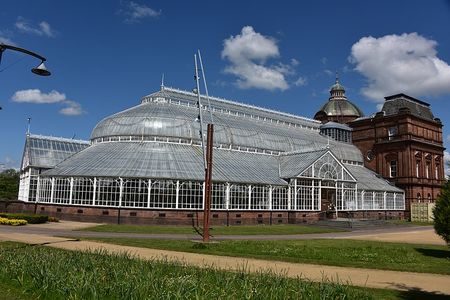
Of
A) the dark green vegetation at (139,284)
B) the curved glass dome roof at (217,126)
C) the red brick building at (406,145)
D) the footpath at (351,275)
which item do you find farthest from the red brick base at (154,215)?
the red brick building at (406,145)

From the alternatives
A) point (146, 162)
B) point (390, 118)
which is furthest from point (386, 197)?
point (146, 162)

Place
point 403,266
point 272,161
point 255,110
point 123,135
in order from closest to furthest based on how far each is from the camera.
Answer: point 403,266
point 123,135
point 272,161
point 255,110

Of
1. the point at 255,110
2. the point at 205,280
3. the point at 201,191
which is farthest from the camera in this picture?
the point at 255,110

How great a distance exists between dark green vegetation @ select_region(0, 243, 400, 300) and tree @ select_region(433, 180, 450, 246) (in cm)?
1115

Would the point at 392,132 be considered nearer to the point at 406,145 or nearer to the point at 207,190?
the point at 406,145

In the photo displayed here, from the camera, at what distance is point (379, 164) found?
75.1m

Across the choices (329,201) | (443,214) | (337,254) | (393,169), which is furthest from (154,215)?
(393,169)

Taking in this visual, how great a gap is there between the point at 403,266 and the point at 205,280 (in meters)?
11.0

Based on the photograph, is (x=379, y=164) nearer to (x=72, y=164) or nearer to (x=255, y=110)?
(x=255, y=110)

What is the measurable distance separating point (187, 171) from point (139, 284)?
33.6m

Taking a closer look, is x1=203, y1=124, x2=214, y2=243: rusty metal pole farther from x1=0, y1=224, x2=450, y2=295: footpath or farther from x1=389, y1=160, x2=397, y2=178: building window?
x1=389, y1=160, x2=397, y2=178: building window

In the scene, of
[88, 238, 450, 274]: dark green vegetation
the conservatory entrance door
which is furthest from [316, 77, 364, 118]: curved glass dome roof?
[88, 238, 450, 274]: dark green vegetation

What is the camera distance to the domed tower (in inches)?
3386

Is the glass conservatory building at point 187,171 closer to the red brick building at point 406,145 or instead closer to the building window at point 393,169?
the red brick building at point 406,145
